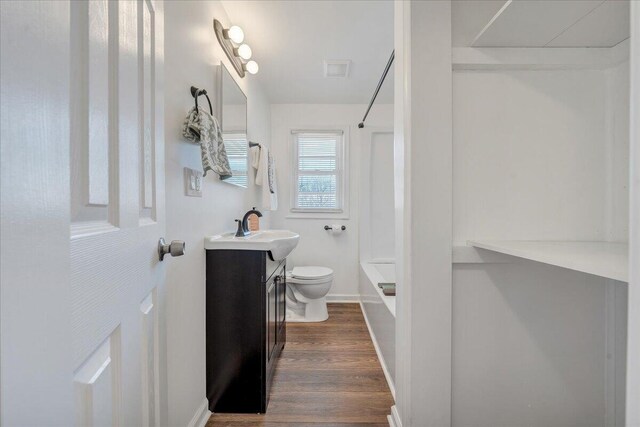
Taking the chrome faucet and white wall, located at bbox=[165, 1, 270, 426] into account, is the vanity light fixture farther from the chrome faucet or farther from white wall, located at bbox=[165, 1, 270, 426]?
the chrome faucet

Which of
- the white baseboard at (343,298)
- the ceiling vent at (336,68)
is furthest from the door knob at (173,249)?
the white baseboard at (343,298)

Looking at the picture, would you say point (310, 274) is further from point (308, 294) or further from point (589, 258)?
point (589, 258)

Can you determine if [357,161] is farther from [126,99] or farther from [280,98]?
[126,99]

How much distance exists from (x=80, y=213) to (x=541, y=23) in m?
1.35

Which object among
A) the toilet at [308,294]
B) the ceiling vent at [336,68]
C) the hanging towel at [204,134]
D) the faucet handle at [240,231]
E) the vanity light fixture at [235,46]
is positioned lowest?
the toilet at [308,294]

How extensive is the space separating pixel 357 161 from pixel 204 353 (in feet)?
8.08

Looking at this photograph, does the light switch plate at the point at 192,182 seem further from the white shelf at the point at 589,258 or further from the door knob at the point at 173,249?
the white shelf at the point at 589,258

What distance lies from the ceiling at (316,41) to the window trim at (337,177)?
426mm

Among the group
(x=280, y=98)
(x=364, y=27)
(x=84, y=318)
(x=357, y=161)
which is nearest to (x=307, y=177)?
(x=357, y=161)

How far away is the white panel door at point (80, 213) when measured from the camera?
0.30 meters

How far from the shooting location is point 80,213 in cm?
45

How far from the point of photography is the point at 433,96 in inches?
40.9

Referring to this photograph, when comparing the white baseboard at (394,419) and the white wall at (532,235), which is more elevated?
the white wall at (532,235)

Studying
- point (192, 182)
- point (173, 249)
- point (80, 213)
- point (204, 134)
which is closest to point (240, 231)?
point (192, 182)
